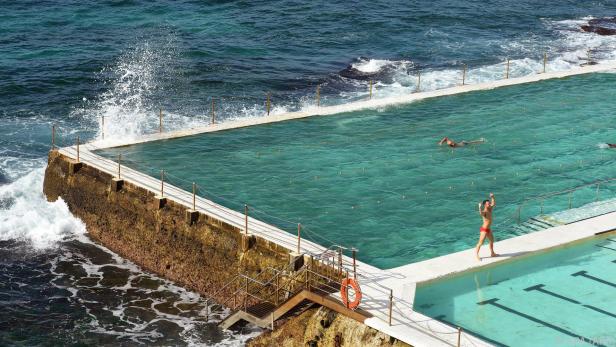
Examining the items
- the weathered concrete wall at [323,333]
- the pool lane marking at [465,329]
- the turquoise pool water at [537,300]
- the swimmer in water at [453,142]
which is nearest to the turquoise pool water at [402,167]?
the swimmer in water at [453,142]

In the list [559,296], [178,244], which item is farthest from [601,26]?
[559,296]

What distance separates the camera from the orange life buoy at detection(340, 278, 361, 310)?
2017cm

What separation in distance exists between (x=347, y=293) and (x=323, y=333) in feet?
3.69

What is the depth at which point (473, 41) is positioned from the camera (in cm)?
5825

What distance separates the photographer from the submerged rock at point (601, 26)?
→ 60250 millimetres

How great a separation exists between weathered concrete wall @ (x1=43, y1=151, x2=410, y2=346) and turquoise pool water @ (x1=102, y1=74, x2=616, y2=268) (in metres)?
1.27

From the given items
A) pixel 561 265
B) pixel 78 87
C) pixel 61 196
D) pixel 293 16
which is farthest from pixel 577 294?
pixel 293 16

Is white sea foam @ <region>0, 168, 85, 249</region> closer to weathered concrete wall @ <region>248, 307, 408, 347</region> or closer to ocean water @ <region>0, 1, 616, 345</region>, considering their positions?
Result: ocean water @ <region>0, 1, 616, 345</region>

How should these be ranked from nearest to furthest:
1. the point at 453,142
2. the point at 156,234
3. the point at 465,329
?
the point at 465,329
the point at 156,234
the point at 453,142

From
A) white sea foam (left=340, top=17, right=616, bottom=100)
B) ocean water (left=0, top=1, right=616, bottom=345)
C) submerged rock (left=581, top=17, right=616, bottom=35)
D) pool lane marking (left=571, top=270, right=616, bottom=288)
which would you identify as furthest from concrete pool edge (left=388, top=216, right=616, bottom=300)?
submerged rock (left=581, top=17, right=616, bottom=35)

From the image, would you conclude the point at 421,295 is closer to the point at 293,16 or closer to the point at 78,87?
the point at 78,87

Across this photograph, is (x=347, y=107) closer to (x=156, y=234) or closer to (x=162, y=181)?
(x=162, y=181)

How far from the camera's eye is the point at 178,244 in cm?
2623

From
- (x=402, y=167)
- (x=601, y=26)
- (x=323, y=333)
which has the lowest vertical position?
(x=323, y=333)
